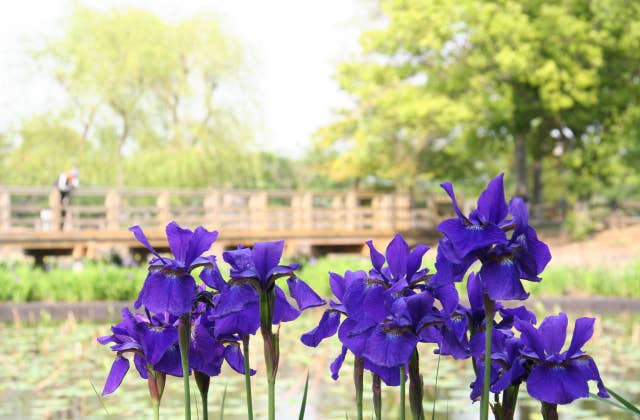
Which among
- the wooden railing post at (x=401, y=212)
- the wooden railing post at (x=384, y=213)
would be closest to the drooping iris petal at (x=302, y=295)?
the wooden railing post at (x=384, y=213)

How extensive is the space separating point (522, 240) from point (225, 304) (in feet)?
1.64

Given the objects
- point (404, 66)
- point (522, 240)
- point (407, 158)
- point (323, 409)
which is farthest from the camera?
point (407, 158)

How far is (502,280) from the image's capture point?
1.33 meters

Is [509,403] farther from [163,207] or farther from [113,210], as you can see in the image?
[163,207]

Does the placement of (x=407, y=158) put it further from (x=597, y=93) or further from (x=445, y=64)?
(x=597, y=93)

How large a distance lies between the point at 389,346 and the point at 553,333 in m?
0.30

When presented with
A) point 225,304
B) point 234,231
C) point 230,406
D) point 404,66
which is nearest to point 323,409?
point 230,406

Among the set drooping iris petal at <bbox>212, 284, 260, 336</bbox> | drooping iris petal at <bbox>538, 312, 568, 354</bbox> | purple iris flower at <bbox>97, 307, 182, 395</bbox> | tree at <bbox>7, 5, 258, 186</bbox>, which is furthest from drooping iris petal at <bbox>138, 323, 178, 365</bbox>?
tree at <bbox>7, 5, 258, 186</bbox>

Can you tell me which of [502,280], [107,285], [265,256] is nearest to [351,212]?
[107,285]

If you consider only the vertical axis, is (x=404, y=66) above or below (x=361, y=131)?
above

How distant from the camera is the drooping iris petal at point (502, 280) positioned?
1315 millimetres

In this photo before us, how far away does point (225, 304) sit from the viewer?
144 cm

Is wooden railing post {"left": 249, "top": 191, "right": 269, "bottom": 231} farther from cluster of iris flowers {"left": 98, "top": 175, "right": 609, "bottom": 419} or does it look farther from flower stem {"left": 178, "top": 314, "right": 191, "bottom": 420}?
flower stem {"left": 178, "top": 314, "right": 191, "bottom": 420}

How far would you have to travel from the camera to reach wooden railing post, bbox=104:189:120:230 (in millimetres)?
17000
